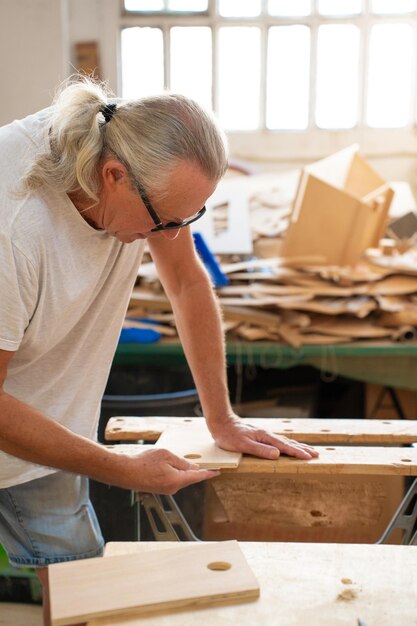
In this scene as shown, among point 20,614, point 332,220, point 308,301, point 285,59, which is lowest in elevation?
point 20,614

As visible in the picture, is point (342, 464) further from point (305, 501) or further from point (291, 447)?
point (305, 501)

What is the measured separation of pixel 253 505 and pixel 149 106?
4.02 ft

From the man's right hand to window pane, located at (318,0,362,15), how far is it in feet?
16.0

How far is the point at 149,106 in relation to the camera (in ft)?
5.24

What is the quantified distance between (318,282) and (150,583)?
8.46 ft

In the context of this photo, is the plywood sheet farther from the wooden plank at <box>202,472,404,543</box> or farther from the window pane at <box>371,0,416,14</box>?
the window pane at <box>371,0,416,14</box>

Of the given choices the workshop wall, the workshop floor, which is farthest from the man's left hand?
the workshop wall

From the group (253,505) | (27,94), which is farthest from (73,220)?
(27,94)

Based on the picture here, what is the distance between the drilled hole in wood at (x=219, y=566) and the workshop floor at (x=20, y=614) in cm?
179

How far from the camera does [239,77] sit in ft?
19.5

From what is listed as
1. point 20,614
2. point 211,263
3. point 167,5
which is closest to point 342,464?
point 20,614

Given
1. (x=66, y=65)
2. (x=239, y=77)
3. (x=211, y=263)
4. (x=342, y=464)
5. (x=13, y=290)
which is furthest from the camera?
(x=239, y=77)

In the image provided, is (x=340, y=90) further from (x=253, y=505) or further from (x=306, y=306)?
(x=253, y=505)

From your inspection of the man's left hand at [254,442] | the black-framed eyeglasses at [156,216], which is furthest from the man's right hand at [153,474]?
the black-framed eyeglasses at [156,216]
